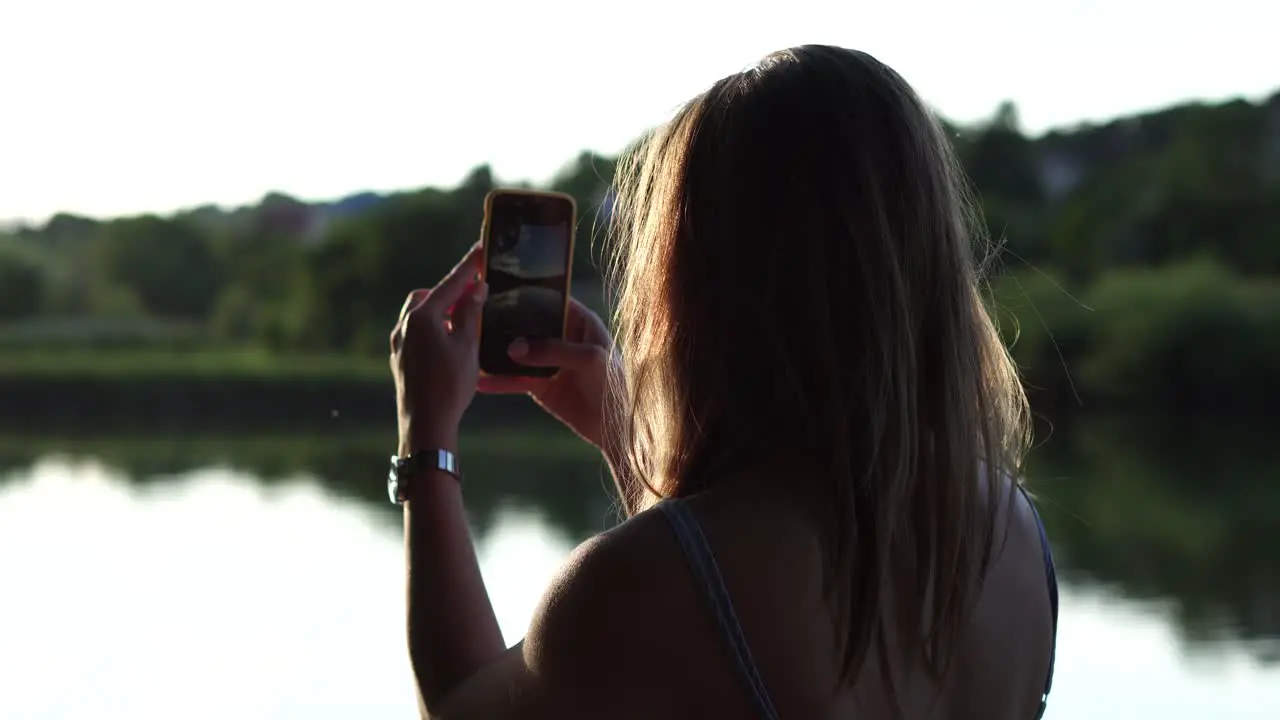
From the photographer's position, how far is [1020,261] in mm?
1276

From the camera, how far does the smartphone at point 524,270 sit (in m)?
0.80

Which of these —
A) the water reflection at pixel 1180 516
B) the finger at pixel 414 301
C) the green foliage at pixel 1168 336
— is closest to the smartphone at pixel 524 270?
the finger at pixel 414 301

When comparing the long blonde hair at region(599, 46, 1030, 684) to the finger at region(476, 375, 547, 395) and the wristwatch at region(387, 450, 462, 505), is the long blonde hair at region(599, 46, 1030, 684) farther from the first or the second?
the finger at region(476, 375, 547, 395)

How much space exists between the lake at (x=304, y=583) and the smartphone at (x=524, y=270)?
1.06 meters

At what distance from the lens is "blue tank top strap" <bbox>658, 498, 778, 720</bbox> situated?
1.58 ft

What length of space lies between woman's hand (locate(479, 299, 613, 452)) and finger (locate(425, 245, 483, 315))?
91mm

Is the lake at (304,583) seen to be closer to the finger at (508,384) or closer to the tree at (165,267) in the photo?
the tree at (165,267)

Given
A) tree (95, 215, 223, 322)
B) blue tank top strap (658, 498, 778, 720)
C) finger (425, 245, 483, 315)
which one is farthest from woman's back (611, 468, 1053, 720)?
tree (95, 215, 223, 322)

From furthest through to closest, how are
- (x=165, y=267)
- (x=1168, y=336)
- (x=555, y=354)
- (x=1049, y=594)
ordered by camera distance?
1. (x=1168, y=336)
2. (x=165, y=267)
3. (x=555, y=354)
4. (x=1049, y=594)

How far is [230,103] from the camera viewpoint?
2.03 metres

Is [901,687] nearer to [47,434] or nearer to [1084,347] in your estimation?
[47,434]

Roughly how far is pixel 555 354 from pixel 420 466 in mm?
205

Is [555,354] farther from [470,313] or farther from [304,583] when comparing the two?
[304,583]

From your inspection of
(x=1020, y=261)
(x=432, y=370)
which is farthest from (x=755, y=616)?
(x=1020, y=261)
